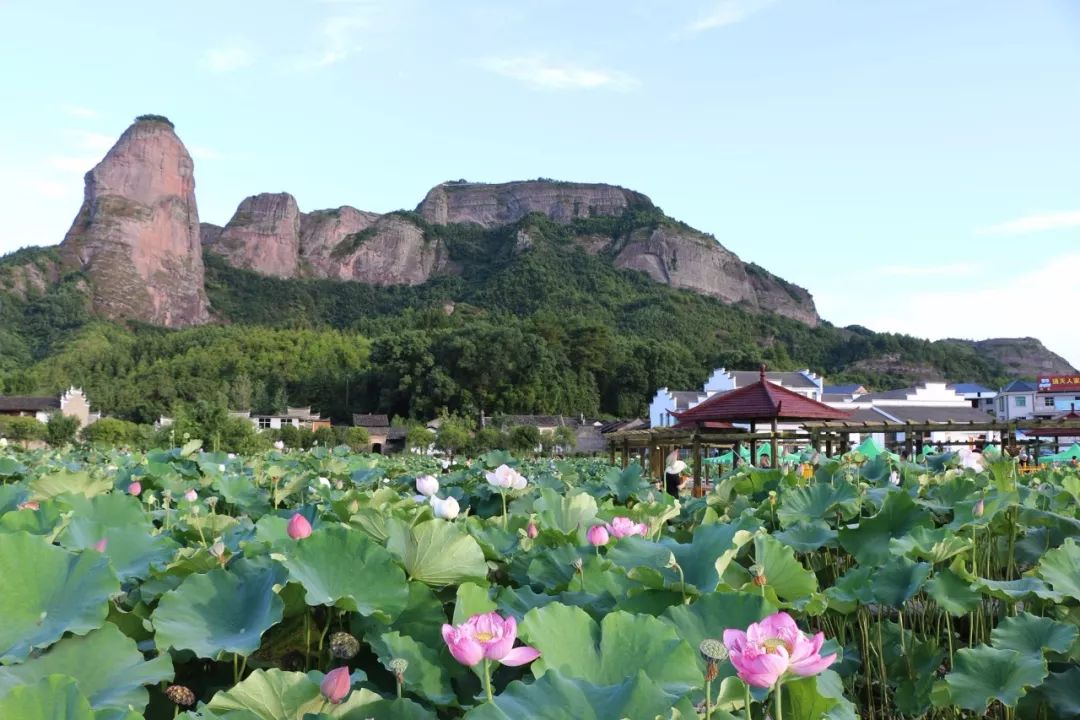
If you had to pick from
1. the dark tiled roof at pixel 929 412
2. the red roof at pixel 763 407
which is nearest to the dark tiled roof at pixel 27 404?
the dark tiled roof at pixel 929 412

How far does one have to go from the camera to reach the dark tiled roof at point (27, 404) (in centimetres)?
5103

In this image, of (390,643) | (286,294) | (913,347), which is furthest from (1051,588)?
(286,294)

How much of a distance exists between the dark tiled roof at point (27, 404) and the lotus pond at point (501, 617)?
57.3 metres

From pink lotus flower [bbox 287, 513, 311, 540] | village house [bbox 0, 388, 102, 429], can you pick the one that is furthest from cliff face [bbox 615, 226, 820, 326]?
pink lotus flower [bbox 287, 513, 311, 540]

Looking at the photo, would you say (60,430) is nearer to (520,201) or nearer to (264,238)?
(264,238)

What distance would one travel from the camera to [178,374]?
2435 inches

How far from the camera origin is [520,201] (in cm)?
13750

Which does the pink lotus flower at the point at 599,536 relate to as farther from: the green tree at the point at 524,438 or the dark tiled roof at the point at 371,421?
the dark tiled roof at the point at 371,421

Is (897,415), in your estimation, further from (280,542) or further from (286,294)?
(286,294)

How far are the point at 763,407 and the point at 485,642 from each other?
396 inches

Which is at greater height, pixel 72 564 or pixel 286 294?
pixel 286 294

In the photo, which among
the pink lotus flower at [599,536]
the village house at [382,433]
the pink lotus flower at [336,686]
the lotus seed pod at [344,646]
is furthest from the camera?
the village house at [382,433]

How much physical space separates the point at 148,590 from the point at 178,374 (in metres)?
66.1

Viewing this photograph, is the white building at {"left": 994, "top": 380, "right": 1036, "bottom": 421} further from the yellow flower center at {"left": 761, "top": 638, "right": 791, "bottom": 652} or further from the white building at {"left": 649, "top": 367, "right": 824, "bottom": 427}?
the yellow flower center at {"left": 761, "top": 638, "right": 791, "bottom": 652}
